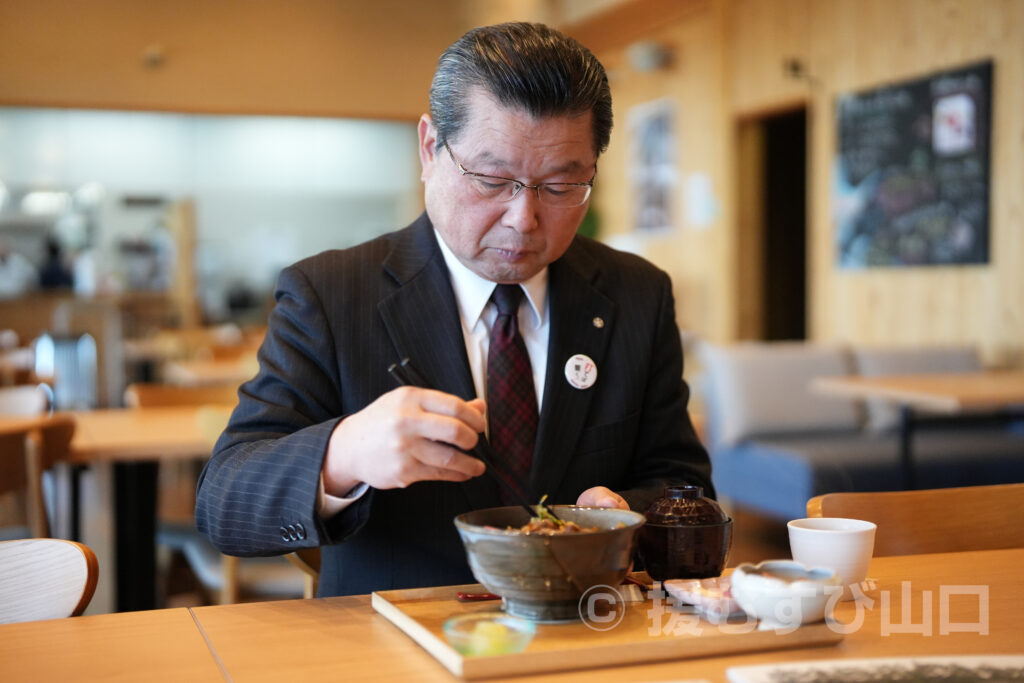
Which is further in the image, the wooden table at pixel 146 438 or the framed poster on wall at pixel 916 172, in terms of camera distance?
the framed poster on wall at pixel 916 172

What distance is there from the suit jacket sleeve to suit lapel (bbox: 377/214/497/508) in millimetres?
100

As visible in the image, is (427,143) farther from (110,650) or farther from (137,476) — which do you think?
(137,476)

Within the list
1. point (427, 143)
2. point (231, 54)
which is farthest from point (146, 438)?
point (231, 54)

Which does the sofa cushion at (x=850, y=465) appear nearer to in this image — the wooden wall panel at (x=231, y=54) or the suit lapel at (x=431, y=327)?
Result: the suit lapel at (x=431, y=327)

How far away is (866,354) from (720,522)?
431 cm

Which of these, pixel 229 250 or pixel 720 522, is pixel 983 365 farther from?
pixel 229 250

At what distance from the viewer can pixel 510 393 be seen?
1.47 meters

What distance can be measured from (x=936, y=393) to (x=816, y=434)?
1.07m

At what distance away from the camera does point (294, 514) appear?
3.98ft

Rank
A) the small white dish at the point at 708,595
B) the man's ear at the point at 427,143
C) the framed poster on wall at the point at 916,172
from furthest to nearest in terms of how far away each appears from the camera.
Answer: the framed poster on wall at the point at 916,172
the man's ear at the point at 427,143
the small white dish at the point at 708,595

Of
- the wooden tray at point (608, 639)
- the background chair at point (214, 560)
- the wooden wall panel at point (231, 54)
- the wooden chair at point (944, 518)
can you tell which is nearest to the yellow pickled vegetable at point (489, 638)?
the wooden tray at point (608, 639)

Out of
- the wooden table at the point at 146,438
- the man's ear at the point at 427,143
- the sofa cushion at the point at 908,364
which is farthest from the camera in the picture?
the sofa cushion at the point at 908,364

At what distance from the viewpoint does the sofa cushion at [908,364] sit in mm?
5043

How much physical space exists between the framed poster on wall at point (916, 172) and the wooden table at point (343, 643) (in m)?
4.55
